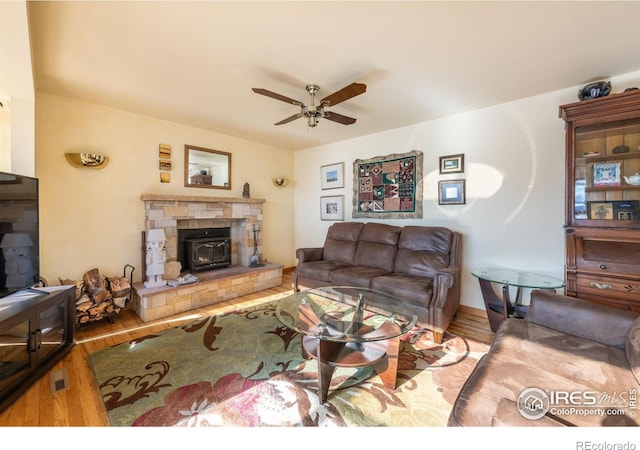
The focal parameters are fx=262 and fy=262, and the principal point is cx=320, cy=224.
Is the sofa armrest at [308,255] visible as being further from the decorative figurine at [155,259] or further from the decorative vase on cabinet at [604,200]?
the decorative vase on cabinet at [604,200]

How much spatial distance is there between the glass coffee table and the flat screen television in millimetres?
1917

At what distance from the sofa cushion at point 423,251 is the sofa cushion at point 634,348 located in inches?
61.7

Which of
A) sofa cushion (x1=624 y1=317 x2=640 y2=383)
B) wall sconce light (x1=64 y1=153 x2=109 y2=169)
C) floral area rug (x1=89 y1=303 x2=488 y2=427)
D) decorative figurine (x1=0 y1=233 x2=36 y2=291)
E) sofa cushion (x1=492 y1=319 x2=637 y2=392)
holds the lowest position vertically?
floral area rug (x1=89 y1=303 x2=488 y2=427)

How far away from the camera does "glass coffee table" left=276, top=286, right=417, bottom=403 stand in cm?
166

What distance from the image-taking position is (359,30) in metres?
1.79

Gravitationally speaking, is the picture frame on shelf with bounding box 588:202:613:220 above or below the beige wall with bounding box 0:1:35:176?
below

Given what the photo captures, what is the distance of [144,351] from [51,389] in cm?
58

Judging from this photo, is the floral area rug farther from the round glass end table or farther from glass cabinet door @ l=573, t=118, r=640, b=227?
glass cabinet door @ l=573, t=118, r=640, b=227

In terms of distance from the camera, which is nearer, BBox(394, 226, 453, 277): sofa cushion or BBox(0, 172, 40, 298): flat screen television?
BBox(0, 172, 40, 298): flat screen television

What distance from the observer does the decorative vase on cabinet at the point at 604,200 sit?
6.79ft

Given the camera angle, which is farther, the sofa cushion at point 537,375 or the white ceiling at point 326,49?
the white ceiling at point 326,49

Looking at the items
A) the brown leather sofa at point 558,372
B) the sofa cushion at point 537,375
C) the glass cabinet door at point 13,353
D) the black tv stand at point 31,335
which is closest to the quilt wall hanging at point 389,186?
the brown leather sofa at point 558,372

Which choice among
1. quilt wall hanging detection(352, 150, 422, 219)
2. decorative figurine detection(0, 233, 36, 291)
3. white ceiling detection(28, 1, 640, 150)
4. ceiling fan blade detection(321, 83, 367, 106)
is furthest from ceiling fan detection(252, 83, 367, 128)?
decorative figurine detection(0, 233, 36, 291)

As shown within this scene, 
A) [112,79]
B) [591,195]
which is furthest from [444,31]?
[112,79]
